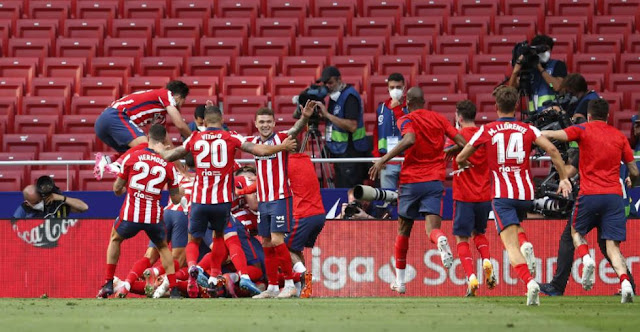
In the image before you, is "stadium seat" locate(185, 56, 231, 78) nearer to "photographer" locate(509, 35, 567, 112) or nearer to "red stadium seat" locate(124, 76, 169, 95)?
"red stadium seat" locate(124, 76, 169, 95)

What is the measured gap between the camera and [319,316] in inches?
311

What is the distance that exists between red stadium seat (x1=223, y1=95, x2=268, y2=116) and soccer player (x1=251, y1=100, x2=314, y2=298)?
193 inches

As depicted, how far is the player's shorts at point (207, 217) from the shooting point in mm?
11445

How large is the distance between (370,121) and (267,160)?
440cm

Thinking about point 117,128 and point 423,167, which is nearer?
point 423,167

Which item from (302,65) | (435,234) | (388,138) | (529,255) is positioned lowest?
(529,255)

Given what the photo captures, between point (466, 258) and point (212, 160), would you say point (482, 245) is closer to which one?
point (466, 258)

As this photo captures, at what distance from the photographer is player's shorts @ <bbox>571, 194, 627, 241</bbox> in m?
10.1

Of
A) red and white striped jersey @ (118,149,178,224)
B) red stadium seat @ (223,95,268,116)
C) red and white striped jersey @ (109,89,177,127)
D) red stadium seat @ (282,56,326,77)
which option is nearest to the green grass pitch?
red and white striped jersey @ (118,149,178,224)

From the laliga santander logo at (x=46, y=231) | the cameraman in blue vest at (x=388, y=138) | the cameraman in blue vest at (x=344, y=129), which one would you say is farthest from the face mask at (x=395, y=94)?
the laliga santander logo at (x=46, y=231)

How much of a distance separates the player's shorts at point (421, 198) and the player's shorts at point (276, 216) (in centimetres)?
109

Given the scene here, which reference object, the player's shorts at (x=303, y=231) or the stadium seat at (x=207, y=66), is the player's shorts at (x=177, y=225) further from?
the stadium seat at (x=207, y=66)

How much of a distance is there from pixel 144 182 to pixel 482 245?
333 centimetres

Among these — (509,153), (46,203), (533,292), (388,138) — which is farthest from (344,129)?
(533,292)
